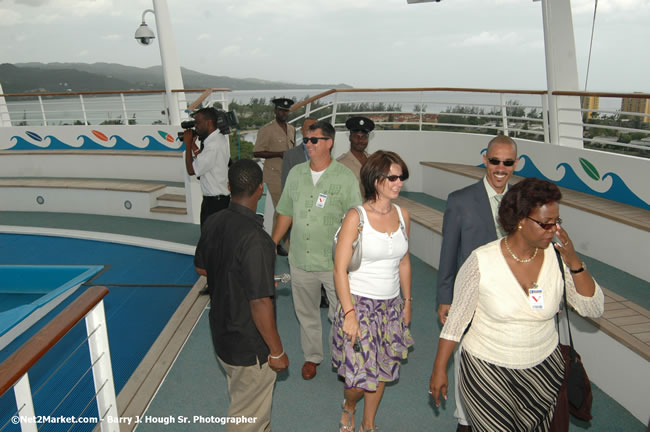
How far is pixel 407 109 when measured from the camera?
7.42m

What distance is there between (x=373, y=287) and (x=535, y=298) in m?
0.73

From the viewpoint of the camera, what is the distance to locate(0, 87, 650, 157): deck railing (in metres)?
5.27

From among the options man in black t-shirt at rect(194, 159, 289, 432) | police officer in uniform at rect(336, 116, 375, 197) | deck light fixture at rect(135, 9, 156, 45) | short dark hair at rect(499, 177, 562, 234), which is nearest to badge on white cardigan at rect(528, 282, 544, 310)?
short dark hair at rect(499, 177, 562, 234)

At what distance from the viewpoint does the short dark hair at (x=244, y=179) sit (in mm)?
1919

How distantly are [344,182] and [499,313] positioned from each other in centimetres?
132

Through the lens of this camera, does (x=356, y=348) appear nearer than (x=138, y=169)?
Yes

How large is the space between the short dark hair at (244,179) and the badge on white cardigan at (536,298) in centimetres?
109

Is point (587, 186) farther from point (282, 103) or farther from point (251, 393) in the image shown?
point (251, 393)

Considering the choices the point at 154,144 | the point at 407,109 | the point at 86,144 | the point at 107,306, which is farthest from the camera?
the point at 86,144

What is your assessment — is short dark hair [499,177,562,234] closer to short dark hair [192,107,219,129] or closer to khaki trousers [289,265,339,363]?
khaki trousers [289,265,339,363]

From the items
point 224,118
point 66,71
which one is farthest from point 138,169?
point 66,71

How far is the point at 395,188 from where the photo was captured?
208 cm

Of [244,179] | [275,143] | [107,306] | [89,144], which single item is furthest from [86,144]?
[244,179]

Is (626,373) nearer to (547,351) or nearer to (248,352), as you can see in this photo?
(547,351)
